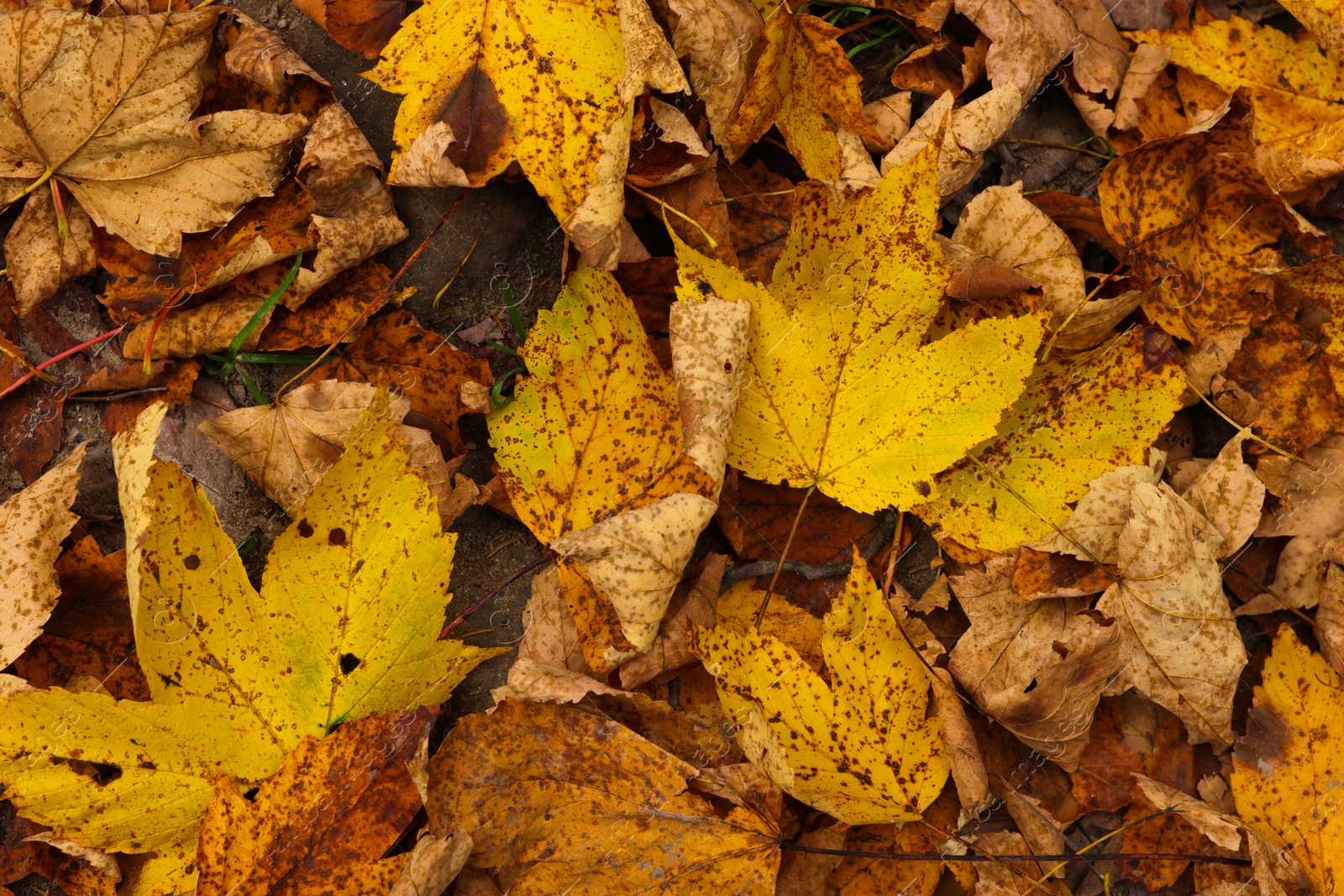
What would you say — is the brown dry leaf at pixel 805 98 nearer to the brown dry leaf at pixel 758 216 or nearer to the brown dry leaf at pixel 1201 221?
the brown dry leaf at pixel 758 216

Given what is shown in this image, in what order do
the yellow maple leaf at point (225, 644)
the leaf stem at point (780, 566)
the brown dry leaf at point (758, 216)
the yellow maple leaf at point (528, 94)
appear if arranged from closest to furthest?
1. the yellow maple leaf at point (225, 644)
2. the yellow maple leaf at point (528, 94)
3. the leaf stem at point (780, 566)
4. the brown dry leaf at point (758, 216)

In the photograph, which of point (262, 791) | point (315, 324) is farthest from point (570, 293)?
point (262, 791)

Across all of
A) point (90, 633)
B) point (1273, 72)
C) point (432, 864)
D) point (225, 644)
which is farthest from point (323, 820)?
point (1273, 72)

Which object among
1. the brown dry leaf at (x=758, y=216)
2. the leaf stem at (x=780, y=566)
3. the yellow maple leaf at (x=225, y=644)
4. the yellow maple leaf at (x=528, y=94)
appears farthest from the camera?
the brown dry leaf at (x=758, y=216)

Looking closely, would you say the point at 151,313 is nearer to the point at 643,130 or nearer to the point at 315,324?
the point at 315,324

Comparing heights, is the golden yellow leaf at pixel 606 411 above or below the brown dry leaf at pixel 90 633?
above

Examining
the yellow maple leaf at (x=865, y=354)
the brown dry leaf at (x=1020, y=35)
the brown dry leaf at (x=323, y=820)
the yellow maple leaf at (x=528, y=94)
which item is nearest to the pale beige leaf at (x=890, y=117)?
the brown dry leaf at (x=1020, y=35)

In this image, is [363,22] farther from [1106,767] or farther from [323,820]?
[1106,767]
